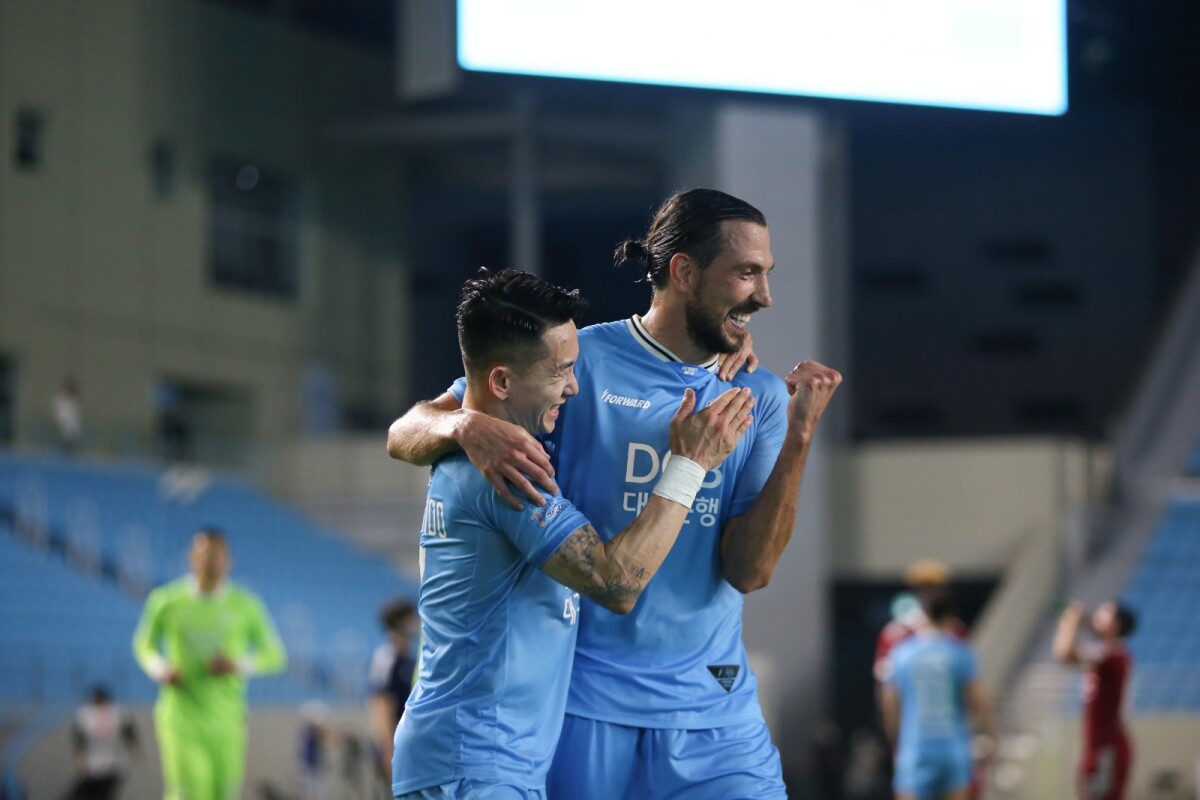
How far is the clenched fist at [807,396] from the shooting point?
4025 mm

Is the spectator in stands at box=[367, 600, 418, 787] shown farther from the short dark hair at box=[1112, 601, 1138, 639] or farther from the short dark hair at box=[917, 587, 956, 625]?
the short dark hair at box=[1112, 601, 1138, 639]

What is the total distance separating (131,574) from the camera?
18.5m

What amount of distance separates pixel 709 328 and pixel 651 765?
1.01 metres

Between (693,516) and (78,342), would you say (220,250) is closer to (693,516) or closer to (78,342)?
(78,342)

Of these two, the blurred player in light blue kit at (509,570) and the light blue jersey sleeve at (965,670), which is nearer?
the blurred player in light blue kit at (509,570)

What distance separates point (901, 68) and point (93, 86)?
703 inches

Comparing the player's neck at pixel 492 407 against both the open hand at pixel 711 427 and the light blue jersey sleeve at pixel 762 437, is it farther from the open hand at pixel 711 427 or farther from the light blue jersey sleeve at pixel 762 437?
the light blue jersey sleeve at pixel 762 437

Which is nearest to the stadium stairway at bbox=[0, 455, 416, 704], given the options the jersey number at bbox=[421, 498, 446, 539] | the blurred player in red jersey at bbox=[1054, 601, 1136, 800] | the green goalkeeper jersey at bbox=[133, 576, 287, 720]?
the green goalkeeper jersey at bbox=[133, 576, 287, 720]

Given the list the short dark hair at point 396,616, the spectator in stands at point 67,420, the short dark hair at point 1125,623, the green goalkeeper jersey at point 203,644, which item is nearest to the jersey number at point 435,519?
the short dark hair at point 396,616

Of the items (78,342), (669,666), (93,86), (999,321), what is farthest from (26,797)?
(999,321)

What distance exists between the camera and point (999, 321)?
84.8 feet

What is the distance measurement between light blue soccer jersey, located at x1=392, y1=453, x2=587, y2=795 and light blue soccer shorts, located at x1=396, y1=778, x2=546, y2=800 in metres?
0.01

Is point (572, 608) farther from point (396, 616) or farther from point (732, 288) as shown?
point (396, 616)

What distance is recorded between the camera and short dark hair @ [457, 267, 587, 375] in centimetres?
367
